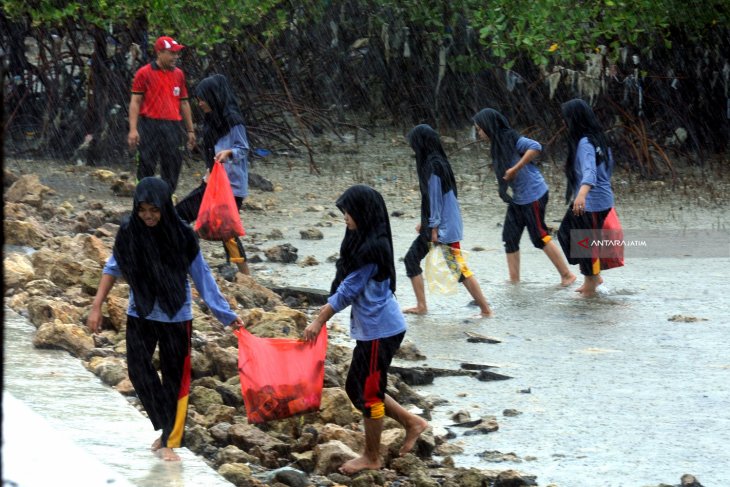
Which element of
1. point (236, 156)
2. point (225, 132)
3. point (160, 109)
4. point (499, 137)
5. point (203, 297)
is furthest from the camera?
point (160, 109)

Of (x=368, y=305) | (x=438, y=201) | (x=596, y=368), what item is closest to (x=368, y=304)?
(x=368, y=305)

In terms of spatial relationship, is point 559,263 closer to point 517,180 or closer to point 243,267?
point 517,180

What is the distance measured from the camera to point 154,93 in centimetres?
1030

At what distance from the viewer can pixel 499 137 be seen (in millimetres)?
9578

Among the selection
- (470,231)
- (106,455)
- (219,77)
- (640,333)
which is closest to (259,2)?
(470,231)

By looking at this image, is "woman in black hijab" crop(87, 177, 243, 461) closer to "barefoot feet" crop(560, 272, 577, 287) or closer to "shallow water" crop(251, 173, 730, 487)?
"shallow water" crop(251, 173, 730, 487)

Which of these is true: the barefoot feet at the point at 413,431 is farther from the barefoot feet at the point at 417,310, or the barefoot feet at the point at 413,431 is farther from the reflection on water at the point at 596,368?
the barefoot feet at the point at 417,310

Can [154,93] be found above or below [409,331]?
above

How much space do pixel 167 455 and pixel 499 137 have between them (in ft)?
17.3

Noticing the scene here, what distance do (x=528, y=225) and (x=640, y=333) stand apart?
166 centimetres

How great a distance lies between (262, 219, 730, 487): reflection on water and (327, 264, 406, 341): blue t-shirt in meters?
0.85

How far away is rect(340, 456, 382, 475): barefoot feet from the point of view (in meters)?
5.38

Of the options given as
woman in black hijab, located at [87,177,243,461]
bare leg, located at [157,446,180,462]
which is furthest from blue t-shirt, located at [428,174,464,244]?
bare leg, located at [157,446,180,462]

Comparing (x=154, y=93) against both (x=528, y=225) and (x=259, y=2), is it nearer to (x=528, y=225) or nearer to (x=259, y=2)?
(x=528, y=225)
